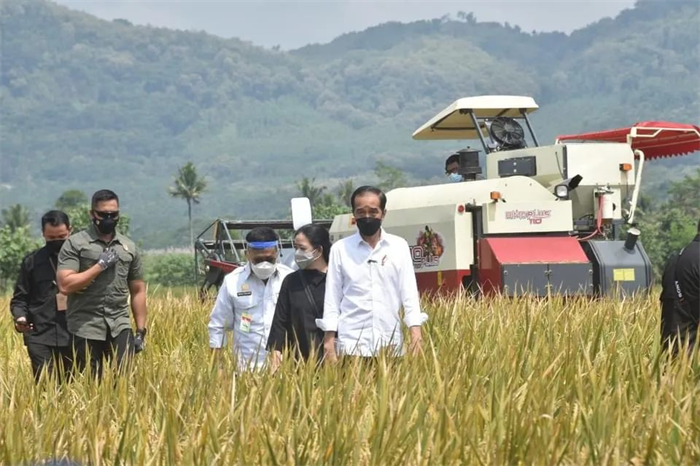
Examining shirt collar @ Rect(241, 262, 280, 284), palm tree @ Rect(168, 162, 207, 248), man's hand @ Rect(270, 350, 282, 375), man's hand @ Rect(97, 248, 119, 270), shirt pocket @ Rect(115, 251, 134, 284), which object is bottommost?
palm tree @ Rect(168, 162, 207, 248)

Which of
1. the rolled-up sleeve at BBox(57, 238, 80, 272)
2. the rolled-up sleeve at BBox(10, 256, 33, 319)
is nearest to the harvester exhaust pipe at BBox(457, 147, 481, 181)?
the rolled-up sleeve at BBox(10, 256, 33, 319)

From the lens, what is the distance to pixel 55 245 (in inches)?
353

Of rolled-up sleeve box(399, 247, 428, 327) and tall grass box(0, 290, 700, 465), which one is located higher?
rolled-up sleeve box(399, 247, 428, 327)

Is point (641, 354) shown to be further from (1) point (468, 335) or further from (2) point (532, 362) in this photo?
(1) point (468, 335)

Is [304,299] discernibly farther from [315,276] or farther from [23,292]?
[23,292]

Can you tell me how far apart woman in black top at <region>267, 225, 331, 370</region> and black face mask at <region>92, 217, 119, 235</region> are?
140cm

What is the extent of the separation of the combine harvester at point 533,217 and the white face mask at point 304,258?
583 centimetres

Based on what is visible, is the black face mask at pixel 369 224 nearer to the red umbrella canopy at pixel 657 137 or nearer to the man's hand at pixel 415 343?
the man's hand at pixel 415 343

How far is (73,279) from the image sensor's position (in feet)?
26.0

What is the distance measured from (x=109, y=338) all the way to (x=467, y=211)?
680 centimetres

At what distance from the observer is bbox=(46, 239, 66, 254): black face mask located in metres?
8.93

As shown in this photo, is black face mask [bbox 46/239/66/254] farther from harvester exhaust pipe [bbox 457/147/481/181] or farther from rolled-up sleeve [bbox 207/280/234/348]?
harvester exhaust pipe [bbox 457/147/481/181]

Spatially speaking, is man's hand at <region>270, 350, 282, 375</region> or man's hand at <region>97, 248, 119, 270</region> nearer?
man's hand at <region>270, 350, 282, 375</region>

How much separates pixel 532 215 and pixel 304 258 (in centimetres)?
727
